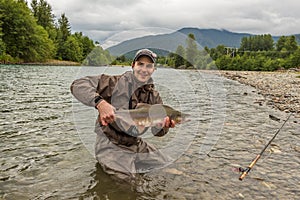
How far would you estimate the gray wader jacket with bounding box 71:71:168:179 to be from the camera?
13.9 ft

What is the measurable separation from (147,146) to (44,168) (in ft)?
6.18

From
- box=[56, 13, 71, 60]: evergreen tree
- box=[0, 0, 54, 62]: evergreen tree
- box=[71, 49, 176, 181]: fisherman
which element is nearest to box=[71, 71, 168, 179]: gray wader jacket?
box=[71, 49, 176, 181]: fisherman

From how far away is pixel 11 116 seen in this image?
8641 millimetres

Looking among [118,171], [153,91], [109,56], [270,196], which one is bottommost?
[270,196]

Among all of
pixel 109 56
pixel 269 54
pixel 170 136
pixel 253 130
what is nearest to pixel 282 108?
pixel 253 130

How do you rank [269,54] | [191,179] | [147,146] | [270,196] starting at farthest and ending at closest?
[269,54] < [147,146] < [191,179] < [270,196]

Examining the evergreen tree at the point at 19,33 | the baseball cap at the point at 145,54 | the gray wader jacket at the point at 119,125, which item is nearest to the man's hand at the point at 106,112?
Answer: the gray wader jacket at the point at 119,125

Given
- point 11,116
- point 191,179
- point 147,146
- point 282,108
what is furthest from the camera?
point 282,108

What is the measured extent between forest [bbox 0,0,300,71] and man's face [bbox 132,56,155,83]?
0.27 m

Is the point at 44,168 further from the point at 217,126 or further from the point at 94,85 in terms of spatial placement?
the point at 217,126

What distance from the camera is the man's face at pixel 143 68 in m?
4.40

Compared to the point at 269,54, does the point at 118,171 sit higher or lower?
lower

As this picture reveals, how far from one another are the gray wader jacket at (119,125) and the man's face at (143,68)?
90 millimetres

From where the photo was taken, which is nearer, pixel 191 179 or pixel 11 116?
pixel 191 179
